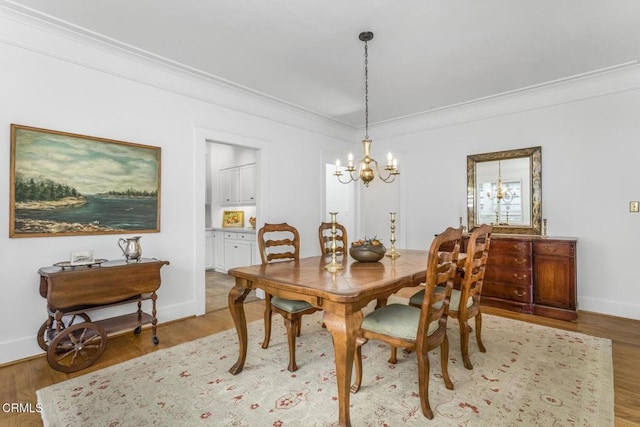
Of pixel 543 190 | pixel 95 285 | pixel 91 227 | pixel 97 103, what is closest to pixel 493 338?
pixel 543 190

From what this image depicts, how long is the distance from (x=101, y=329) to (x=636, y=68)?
5.73 m

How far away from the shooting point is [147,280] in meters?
2.80

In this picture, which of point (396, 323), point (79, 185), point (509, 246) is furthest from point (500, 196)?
point (79, 185)

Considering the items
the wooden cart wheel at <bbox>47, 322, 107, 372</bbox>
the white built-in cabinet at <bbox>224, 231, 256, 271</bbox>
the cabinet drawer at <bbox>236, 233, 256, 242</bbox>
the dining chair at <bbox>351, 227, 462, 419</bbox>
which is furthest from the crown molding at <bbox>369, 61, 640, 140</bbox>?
the wooden cart wheel at <bbox>47, 322, 107, 372</bbox>

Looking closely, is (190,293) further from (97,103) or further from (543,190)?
(543,190)

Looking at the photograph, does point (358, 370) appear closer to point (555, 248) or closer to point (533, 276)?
point (533, 276)

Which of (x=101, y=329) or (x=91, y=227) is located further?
(x=91, y=227)

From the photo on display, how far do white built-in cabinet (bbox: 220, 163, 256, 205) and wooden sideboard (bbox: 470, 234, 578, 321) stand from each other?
391cm

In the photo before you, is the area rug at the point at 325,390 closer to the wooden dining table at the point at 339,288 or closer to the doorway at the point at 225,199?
the wooden dining table at the point at 339,288

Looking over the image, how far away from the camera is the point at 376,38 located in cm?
281

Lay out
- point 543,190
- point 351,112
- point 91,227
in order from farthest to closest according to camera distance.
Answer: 1. point 351,112
2. point 543,190
3. point 91,227

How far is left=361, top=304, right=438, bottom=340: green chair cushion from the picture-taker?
187 centimetres

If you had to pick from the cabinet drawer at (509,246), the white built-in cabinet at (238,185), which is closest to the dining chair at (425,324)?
the cabinet drawer at (509,246)

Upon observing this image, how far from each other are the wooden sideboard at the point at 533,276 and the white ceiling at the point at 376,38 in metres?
1.92
